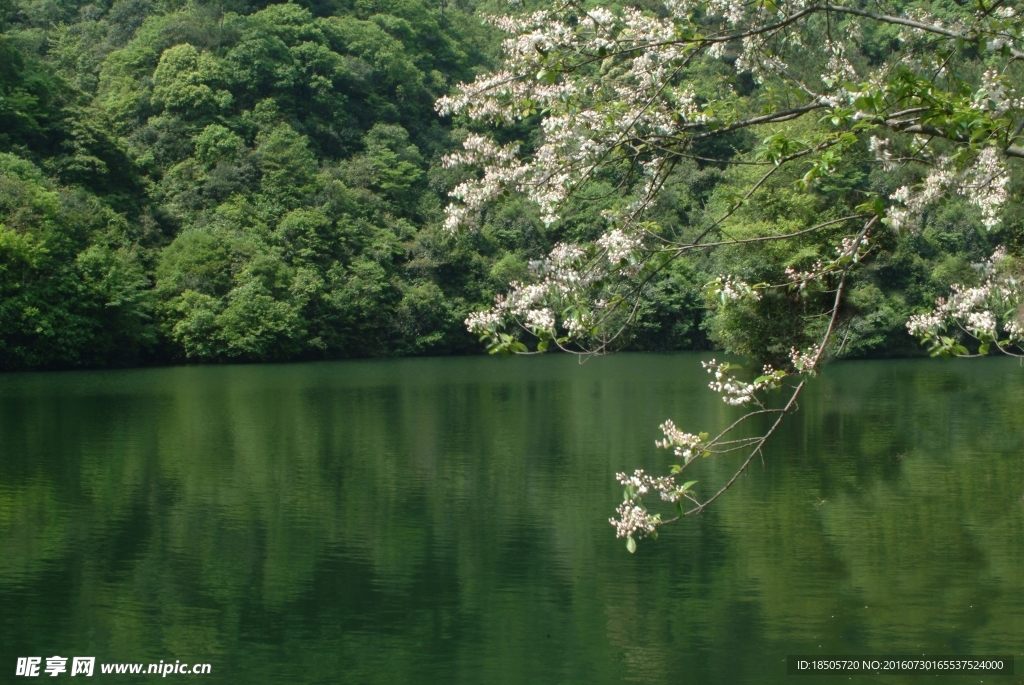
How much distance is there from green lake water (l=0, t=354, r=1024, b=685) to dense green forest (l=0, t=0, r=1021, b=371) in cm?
1685

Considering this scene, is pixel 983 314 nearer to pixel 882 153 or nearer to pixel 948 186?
pixel 882 153

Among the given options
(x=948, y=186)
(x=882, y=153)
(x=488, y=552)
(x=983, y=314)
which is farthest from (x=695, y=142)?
(x=488, y=552)

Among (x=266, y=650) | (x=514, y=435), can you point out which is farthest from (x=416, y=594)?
(x=514, y=435)

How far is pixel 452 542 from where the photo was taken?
1279 centimetres

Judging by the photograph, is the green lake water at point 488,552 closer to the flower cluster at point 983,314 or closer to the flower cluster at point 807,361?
the flower cluster at point 983,314

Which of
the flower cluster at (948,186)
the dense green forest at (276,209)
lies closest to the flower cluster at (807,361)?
the flower cluster at (948,186)

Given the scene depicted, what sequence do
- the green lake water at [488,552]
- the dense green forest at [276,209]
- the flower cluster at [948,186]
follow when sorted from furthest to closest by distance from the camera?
the dense green forest at [276,209], the green lake water at [488,552], the flower cluster at [948,186]

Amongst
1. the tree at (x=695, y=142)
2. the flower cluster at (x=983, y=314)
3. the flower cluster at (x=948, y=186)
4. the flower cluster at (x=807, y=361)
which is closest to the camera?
the flower cluster at (x=807, y=361)

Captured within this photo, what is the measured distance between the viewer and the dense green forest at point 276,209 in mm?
46656

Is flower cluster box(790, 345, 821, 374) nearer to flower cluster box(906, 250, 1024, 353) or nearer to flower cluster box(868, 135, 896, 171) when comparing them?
flower cluster box(906, 250, 1024, 353)

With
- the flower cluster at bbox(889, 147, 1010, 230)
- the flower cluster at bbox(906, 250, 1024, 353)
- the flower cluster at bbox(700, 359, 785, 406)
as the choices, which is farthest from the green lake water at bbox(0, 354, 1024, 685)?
the flower cluster at bbox(700, 359, 785, 406)

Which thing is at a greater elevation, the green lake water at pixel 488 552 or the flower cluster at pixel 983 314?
the flower cluster at pixel 983 314

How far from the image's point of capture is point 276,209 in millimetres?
62406

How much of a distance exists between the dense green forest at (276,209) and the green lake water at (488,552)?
55.3 feet
